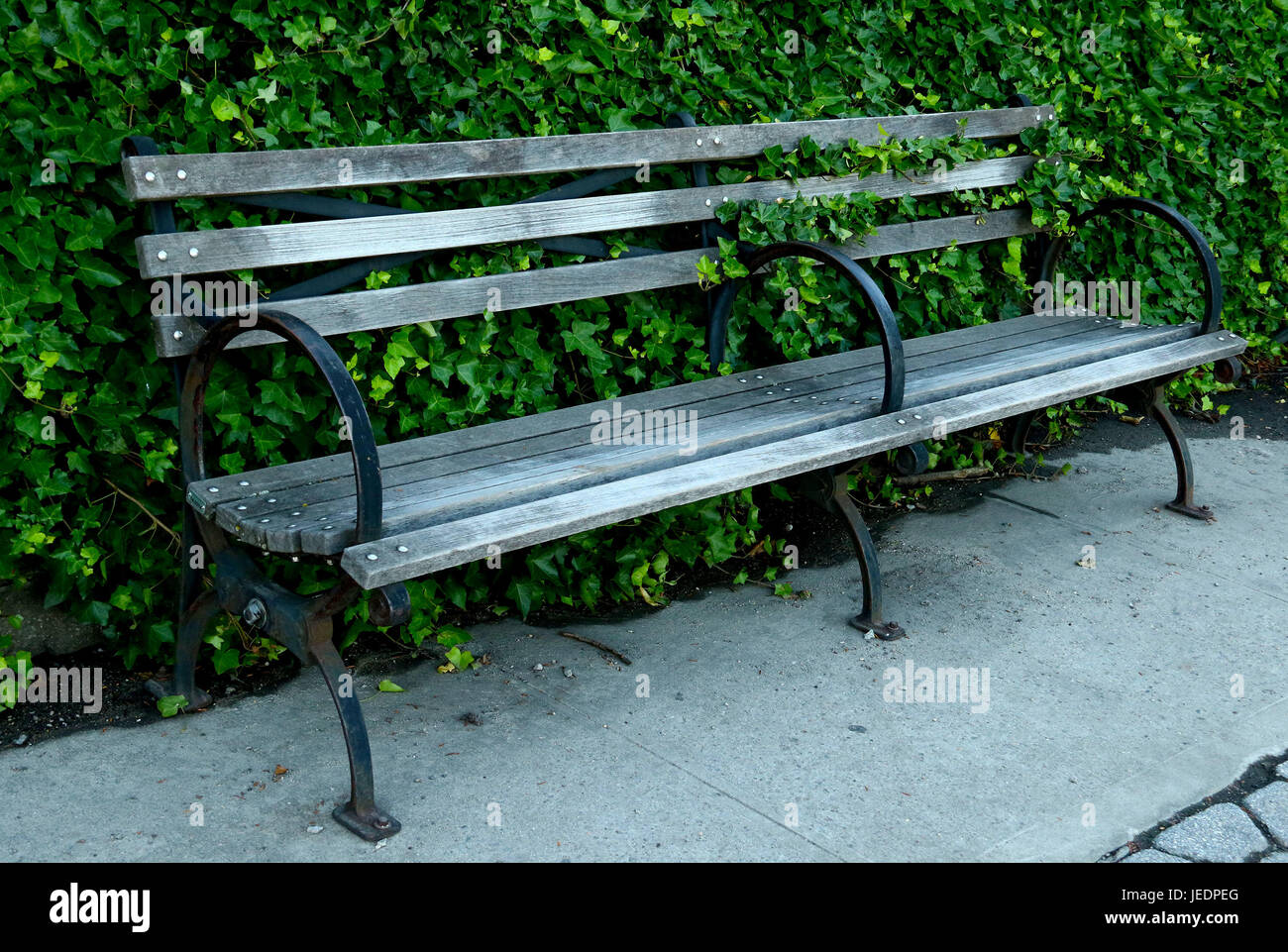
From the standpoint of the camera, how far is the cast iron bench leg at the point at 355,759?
2535 mm

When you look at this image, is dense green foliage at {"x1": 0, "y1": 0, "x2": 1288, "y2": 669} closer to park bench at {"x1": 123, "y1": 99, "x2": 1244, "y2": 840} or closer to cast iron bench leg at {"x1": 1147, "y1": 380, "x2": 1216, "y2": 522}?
park bench at {"x1": 123, "y1": 99, "x2": 1244, "y2": 840}

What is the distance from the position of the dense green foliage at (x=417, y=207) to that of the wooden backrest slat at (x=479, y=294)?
0.08 m

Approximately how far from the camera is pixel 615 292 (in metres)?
3.45

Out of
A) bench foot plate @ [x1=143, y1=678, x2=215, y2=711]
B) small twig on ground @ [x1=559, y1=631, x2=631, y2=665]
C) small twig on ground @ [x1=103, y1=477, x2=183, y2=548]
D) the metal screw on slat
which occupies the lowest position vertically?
small twig on ground @ [x1=559, y1=631, x2=631, y2=665]

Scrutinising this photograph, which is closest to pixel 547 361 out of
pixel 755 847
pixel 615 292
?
pixel 615 292

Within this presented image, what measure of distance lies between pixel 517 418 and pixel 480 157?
2.09ft

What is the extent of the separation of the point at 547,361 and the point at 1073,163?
2.19 meters

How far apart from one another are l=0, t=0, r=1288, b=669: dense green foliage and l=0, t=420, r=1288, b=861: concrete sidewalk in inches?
11.5

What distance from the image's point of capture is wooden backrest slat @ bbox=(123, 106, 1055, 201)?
2.68m

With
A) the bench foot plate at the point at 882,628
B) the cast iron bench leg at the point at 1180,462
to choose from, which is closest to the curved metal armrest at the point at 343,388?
the bench foot plate at the point at 882,628

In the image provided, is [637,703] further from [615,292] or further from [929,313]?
[929,313]

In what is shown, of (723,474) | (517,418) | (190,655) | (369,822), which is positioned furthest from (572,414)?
(369,822)

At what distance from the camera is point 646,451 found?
10.0ft

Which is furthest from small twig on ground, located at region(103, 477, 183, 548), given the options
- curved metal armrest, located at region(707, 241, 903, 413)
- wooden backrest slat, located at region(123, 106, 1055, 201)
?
curved metal armrest, located at region(707, 241, 903, 413)
